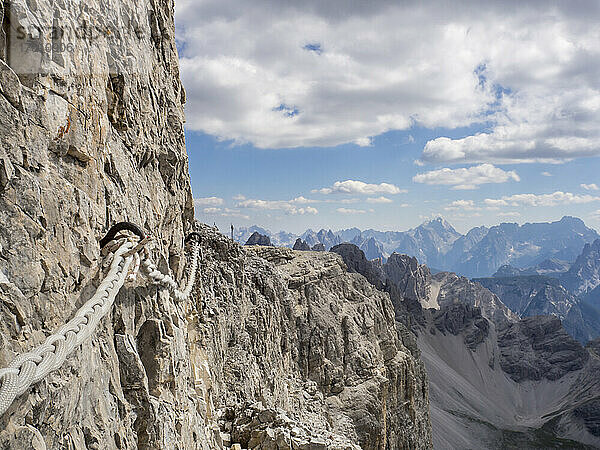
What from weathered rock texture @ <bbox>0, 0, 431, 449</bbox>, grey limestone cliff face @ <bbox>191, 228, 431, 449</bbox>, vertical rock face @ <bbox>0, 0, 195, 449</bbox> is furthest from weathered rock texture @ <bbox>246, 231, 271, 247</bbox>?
vertical rock face @ <bbox>0, 0, 195, 449</bbox>

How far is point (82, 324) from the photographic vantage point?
6363 mm

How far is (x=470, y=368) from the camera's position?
175500 millimetres

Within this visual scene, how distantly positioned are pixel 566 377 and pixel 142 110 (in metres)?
206

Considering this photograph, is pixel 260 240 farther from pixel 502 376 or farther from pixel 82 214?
pixel 82 214

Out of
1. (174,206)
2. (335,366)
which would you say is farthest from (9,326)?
(335,366)

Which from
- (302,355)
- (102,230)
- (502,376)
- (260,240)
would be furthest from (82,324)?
(502,376)

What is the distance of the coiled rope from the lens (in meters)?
4.86

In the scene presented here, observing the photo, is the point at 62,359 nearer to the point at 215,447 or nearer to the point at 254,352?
the point at 215,447

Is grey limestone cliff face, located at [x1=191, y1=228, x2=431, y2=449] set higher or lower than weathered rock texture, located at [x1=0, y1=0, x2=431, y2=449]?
lower

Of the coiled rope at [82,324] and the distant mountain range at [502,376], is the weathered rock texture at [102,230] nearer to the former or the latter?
the coiled rope at [82,324]

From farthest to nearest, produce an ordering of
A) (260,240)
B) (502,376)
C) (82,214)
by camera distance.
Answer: (502,376)
(260,240)
(82,214)

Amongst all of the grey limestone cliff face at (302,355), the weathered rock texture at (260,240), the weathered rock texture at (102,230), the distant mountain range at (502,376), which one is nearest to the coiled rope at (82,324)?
the weathered rock texture at (102,230)

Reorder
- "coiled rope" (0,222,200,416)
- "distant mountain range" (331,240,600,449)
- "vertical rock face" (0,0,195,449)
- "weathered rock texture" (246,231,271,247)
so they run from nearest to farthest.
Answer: "coiled rope" (0,222,200,416) < "vertical rock face" (0,0,195,449) < "distant mountain range" (331,240,600,449) < "weathered rock texture" (246,231,271,247)

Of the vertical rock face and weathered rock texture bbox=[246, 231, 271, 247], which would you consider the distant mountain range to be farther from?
the vertical rock face
